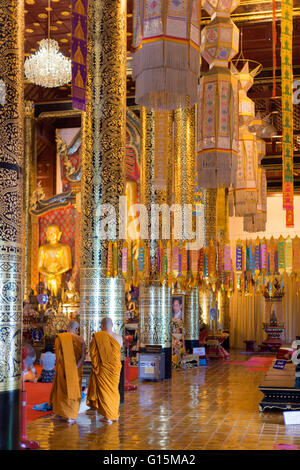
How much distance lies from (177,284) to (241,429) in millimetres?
6440

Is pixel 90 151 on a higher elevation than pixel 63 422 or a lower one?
higher

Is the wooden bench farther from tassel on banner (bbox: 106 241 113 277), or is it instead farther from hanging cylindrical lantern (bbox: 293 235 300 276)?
hanging cylindrical lantern (bbox: 293 235 300 276)

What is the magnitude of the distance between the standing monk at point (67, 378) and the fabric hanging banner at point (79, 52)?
2613 millimetres

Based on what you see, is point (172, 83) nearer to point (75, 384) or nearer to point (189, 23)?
point (189, 23)

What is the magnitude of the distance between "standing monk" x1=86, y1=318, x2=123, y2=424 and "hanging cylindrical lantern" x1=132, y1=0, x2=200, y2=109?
107 inches

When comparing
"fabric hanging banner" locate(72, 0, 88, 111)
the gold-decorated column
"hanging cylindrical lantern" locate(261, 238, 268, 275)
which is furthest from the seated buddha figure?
"fabric hanging banner" locate(72, 0, 88, 111)

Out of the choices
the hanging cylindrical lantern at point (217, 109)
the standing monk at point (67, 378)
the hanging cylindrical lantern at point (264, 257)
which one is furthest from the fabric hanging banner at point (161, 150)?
the standing monk at point (67, 378)

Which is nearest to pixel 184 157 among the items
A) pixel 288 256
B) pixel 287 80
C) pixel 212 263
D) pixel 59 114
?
pixel 212 263

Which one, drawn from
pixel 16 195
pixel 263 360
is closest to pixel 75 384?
pixel 16 195

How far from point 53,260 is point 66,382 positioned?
10.6 metres

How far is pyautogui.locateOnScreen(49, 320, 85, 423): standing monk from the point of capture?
688 centimetres

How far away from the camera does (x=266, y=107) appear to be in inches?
640

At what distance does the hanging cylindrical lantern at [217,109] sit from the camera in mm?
8023

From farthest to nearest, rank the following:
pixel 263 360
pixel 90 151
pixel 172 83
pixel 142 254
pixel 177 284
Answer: pixel 263 360 < pixel 177 284 < pixel 142 254 < pixel 90 151 < pixel 172 83
